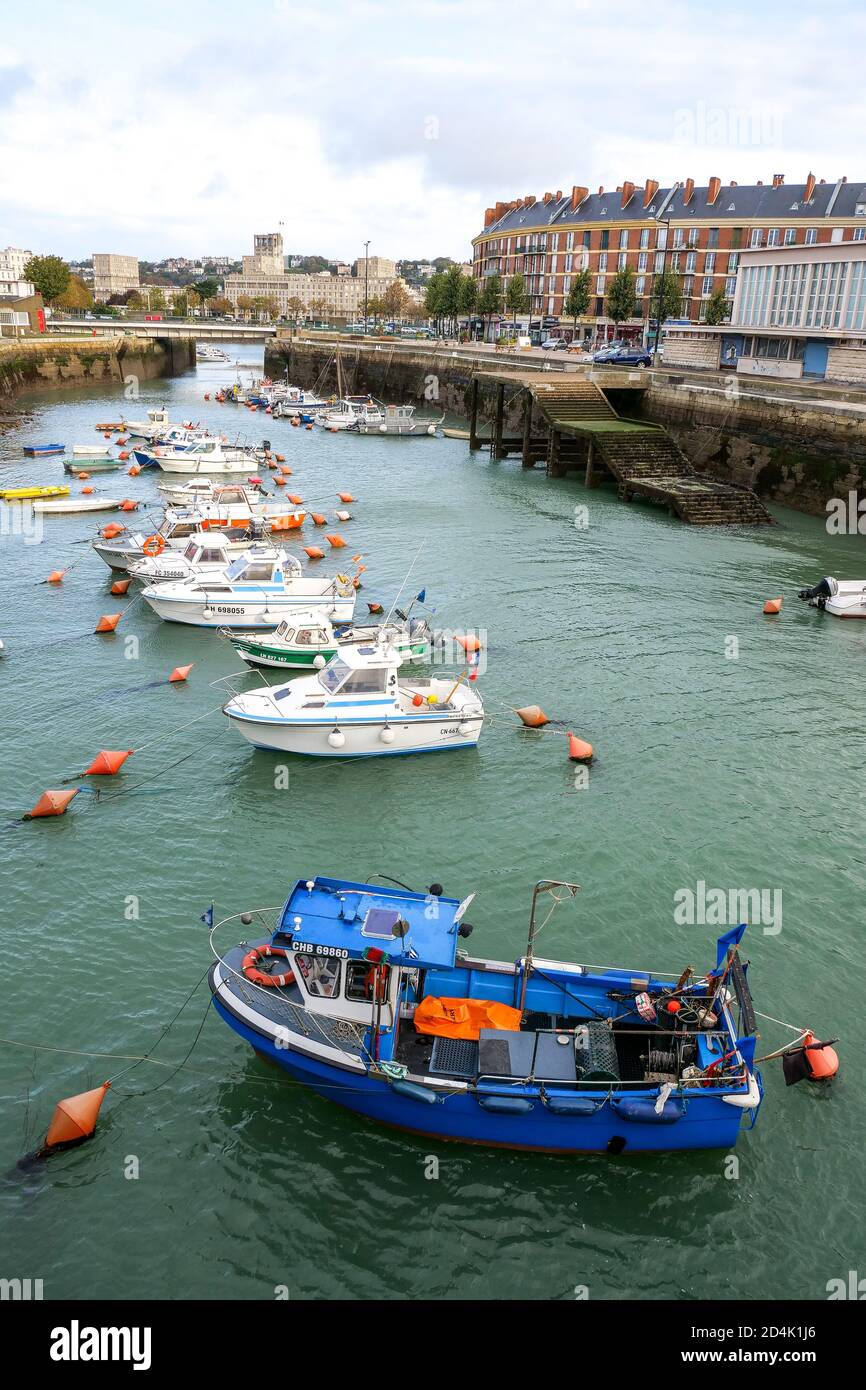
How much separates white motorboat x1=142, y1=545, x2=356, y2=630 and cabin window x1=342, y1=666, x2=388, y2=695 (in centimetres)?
838

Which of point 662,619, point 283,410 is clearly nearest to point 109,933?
point 662,619

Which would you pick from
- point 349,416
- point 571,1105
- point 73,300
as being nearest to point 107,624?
point 571,1105

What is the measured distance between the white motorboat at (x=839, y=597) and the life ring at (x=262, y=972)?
2632cm

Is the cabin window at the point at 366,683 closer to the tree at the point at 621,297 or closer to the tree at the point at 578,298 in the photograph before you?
the tree at the point at 621,297

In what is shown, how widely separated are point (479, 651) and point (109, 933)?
15622mm

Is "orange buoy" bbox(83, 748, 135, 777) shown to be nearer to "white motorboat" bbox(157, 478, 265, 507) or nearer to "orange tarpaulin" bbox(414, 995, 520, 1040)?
"orange tarpaulin" bbox(414, 995, 520, 1040)

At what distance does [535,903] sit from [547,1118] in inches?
147

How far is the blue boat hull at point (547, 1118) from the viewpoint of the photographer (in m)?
12.4

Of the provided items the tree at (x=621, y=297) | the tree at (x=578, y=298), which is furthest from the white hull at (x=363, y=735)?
the tree at (x=578, y=298)

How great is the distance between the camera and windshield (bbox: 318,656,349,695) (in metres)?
23.2

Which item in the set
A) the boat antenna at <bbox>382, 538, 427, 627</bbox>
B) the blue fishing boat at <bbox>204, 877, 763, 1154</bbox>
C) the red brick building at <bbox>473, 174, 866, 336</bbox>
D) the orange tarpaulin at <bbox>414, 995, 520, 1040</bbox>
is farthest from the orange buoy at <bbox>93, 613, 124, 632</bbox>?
the red brick building at <bbox>473, 174, 866, 336</bbox>

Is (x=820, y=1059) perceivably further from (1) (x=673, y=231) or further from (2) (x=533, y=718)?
(1) (x=673, y=231)

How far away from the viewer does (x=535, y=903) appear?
1562cm
